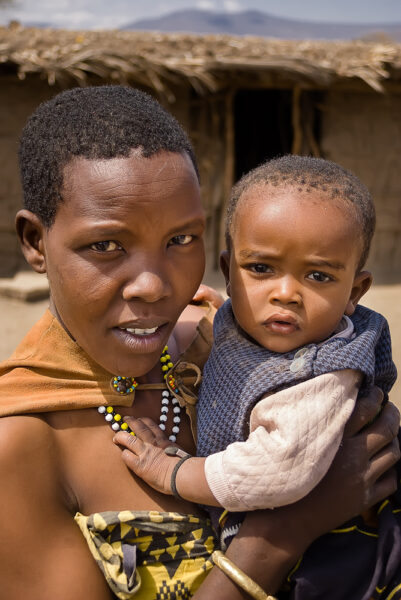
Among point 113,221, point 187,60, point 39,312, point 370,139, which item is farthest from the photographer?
point 370,139

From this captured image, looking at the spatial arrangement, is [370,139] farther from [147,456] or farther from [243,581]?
[243,581]

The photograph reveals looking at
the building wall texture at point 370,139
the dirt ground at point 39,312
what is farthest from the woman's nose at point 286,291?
the building wall texture at point 370,139

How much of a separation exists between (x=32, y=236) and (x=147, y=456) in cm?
63

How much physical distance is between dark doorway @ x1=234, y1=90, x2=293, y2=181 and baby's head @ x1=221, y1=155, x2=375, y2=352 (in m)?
10.9

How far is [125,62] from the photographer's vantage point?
7.58 m

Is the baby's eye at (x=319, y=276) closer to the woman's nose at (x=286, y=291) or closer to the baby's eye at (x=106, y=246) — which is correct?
the woman's nose at (x=286, y=291)

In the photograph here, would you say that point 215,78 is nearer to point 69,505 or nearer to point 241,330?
point 241,330

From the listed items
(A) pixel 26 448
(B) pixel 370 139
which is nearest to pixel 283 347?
(A) pixel 26 448

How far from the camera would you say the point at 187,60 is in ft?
25.2

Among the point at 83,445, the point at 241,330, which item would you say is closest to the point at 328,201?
the point at 241,330

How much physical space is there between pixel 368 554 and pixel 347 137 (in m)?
8.23

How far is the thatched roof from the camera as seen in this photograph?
24.6 ft

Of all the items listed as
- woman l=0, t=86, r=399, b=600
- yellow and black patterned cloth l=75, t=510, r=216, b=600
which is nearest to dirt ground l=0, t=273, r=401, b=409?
woman l=0, t=86, r=399, b=600

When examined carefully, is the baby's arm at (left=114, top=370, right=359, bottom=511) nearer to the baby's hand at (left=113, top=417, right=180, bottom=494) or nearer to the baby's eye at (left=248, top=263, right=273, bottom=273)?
the baby's hand at (left=113, top=417, right=180, bottom=494)
